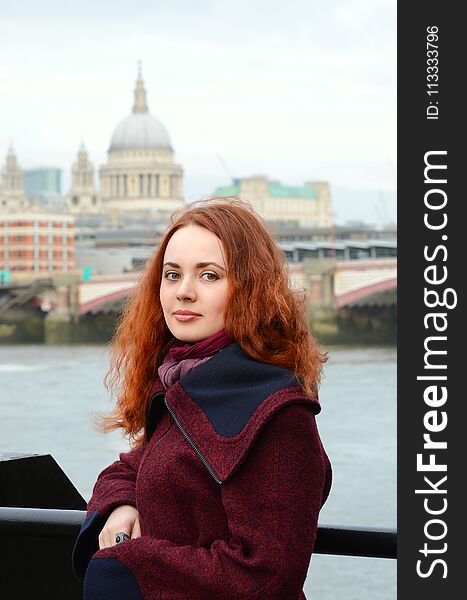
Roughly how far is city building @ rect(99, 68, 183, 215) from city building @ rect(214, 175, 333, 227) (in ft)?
6.62

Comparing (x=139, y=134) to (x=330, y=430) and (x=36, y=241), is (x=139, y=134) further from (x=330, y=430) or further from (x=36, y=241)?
(x=330, y=430)

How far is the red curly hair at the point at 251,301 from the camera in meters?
0.67

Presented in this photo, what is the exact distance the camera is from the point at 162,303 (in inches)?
28.4

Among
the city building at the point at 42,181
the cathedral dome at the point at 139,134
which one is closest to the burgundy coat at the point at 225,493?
the city building at the point at 42,181

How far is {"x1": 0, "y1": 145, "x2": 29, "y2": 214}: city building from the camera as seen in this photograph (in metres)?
22.8

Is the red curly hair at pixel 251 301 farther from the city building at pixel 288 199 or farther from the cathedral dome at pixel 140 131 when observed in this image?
the cathedral dome at pixel 140 131

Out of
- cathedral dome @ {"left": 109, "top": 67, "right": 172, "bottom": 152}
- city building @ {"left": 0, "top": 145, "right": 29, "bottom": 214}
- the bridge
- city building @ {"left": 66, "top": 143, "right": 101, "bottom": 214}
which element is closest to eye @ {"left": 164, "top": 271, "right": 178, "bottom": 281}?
the bridge

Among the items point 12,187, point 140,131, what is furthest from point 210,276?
point 140,131

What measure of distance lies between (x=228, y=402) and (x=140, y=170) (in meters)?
Result: 27.5

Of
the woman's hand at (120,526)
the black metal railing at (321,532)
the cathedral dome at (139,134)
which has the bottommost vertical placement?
the black metal railing at (321,532)

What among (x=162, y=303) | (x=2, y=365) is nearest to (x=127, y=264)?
(x=2, y=365)

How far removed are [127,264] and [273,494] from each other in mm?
20651

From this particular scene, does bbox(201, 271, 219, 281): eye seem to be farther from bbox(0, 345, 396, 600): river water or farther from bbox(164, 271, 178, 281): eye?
bbox(0, 345, 396, 600): river water

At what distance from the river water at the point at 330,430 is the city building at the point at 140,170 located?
351 inches
